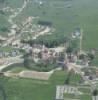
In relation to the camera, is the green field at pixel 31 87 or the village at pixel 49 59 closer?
the green field at pixel 31 87

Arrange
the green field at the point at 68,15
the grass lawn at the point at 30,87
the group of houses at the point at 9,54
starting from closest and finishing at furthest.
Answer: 1. the grass lawn at the point at 30,87
2. the group of houses at the point at 9,54
3. the green field at the point at 68,15

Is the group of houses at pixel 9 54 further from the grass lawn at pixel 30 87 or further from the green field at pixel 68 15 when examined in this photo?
the green field at pixel 68 15

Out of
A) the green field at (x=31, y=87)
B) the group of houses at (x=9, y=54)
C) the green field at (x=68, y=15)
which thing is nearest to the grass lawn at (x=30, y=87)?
the green field at (x=31, y=87)

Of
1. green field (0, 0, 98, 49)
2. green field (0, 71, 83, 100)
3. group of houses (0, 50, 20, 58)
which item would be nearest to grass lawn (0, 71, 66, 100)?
green field (0, 71, 83, 100)

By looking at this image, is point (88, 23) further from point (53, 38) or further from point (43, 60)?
point (43, 60)

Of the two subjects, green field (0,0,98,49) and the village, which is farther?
green field (0,0,98,49)

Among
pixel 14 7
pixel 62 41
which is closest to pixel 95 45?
pixel 62 41

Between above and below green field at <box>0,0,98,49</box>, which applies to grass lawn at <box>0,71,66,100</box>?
below

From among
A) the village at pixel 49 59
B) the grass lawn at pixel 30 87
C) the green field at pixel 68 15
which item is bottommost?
the grass lawn at pixel 30 87

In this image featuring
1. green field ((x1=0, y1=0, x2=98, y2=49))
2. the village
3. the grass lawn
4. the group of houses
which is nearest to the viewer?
the grass lawn

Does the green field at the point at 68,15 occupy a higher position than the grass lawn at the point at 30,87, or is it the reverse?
the green field at the point at 68,15

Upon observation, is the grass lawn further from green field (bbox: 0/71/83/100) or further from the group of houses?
the group of houses
